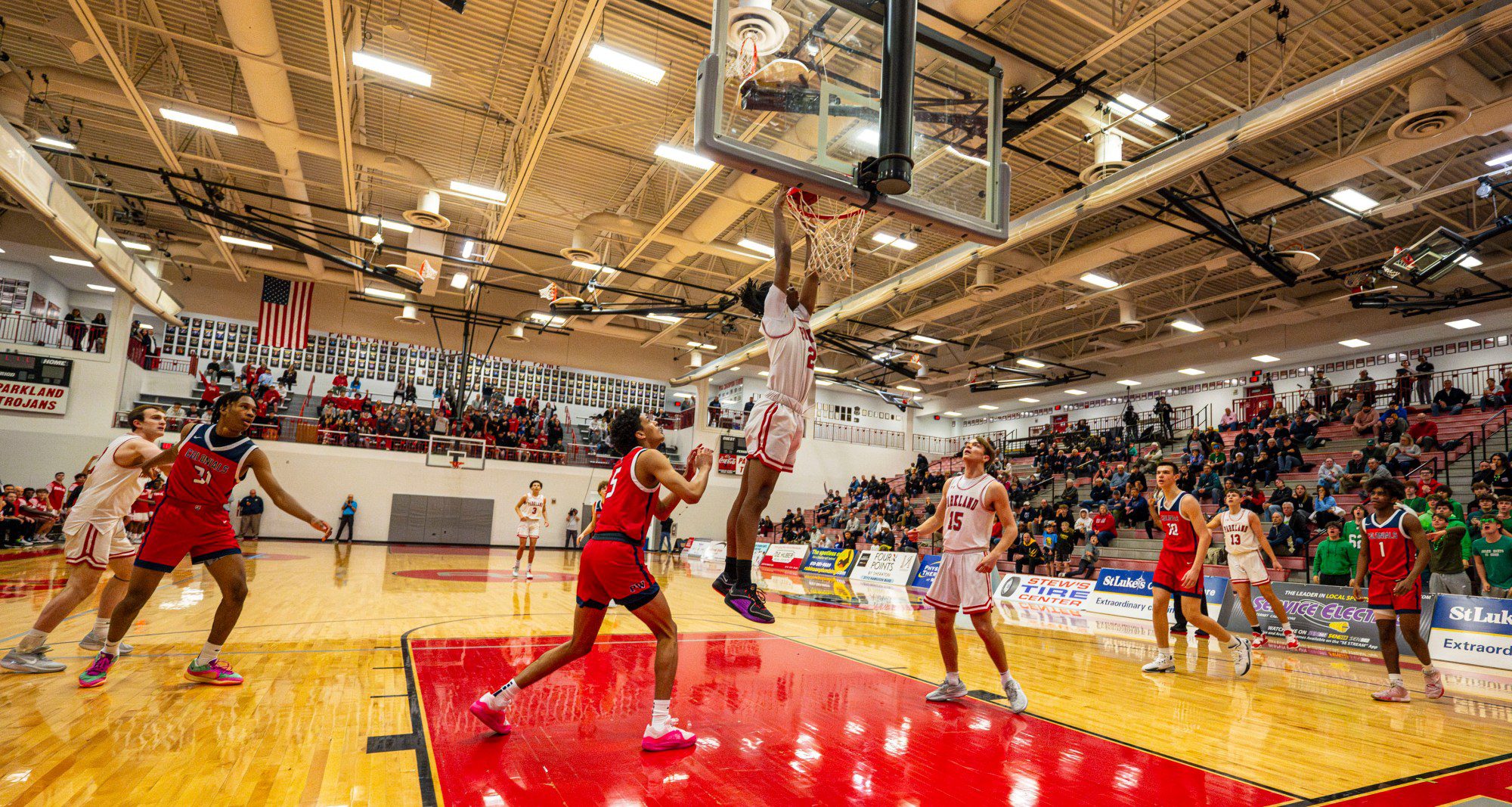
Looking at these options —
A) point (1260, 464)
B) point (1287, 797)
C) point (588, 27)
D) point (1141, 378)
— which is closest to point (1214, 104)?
point (1260, 464)

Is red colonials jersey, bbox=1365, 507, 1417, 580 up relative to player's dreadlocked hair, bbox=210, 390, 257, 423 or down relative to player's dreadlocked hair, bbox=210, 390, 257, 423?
down

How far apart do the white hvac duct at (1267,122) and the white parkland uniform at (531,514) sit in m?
9.41

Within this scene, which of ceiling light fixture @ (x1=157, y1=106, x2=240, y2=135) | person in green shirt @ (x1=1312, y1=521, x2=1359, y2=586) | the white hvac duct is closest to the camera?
the white hvac duct

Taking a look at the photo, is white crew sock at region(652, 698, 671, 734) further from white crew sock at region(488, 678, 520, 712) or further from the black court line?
the black court line

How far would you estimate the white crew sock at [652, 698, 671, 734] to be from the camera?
3.94m

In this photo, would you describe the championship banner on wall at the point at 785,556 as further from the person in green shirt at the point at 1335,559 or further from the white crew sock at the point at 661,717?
the white crew sock at the point at 661,717

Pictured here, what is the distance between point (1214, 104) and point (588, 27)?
9.88 m

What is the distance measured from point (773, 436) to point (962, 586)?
2.05m

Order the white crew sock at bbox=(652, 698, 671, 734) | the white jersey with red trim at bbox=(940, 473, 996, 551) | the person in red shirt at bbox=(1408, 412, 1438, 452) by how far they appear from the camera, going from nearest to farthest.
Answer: the white crew sock at bbox=(652, 698, 671, 734), the white jersey with red trim at bbox=(940, 473, 996, 551), the person in red shirt at bbox=(1408, 412, 1438, 452)

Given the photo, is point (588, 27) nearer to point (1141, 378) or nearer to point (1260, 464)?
point (1260, 464)

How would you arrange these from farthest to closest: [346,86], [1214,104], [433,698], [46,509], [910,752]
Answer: [46,509], [1214,104], [346,86], [433,698], [910,752]

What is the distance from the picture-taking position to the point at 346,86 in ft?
36.7

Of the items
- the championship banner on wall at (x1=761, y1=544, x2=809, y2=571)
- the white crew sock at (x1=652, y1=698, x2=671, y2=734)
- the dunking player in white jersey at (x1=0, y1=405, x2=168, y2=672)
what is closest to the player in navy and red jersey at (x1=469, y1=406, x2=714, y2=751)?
the white crew sock at (x1=652, y1=698, x2=671, y2=734)

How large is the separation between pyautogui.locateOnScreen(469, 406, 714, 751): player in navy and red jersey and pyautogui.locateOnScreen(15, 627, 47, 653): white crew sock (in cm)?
345
